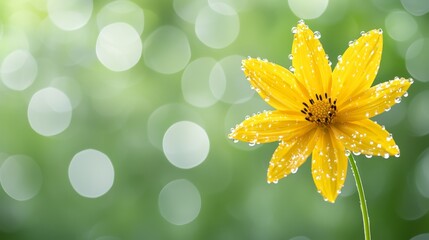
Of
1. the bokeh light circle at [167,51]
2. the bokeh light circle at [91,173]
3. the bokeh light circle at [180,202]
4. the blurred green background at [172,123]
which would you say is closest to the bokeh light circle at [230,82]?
the blurred green background at [172,123]

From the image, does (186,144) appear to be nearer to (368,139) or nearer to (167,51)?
(167,51)

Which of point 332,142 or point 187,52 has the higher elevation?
point 187,52

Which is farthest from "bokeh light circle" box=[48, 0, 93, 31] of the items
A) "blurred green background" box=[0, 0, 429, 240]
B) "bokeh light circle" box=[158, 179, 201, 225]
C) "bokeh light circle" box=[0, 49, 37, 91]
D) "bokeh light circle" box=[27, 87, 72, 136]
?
"bokeh light circle" box=[158, 179, 201, 225]

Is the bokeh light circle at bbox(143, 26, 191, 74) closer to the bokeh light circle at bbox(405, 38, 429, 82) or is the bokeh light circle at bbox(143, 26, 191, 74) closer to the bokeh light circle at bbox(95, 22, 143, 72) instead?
the bokeh light circle at bbox(95, 22, 143, 72)

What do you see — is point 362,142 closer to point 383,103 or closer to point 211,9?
point 383,103

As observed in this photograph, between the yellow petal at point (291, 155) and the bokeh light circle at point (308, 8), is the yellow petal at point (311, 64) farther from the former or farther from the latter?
the bokeh light circle at point (308, 8)

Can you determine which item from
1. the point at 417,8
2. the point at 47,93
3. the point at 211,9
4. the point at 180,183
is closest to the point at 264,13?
the point at 211,9
